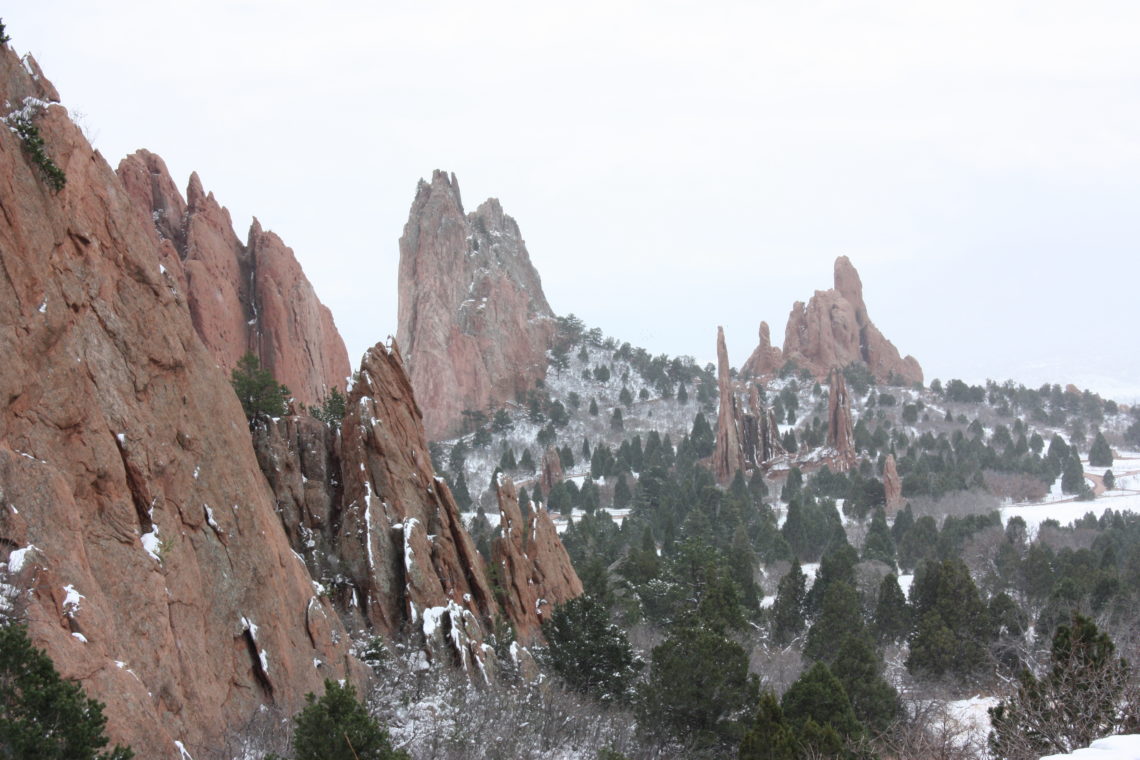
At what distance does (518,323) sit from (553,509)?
54090 millimetres

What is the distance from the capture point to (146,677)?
582 inches

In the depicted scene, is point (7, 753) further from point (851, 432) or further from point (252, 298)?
point (851, 432)

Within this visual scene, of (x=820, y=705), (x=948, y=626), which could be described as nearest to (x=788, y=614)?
(x=948, y=626)

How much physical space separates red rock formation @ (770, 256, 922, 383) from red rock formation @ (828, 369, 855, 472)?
3721cm

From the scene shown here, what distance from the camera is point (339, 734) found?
46.0 ft

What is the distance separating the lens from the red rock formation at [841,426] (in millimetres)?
108688

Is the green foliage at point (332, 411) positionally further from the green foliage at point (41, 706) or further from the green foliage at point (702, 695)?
the green foliage at point (41, 706)

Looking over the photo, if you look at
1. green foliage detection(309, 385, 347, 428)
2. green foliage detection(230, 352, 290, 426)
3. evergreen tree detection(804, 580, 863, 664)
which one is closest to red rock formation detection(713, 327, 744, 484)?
evergreen tree detection(804, 580, 863, 664)

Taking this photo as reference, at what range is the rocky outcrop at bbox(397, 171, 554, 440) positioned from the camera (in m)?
127

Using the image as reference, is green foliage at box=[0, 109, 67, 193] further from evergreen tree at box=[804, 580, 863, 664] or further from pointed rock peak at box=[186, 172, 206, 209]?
evergreen tree at box=[804, 580, 863, 664]

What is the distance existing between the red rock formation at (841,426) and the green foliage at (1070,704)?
90709 mm

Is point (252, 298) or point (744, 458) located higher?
point (252, 298)

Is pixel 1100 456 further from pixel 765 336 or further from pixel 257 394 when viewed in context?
pixel 257 394

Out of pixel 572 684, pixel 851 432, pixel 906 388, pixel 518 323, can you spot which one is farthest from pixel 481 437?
pixel 572 684
